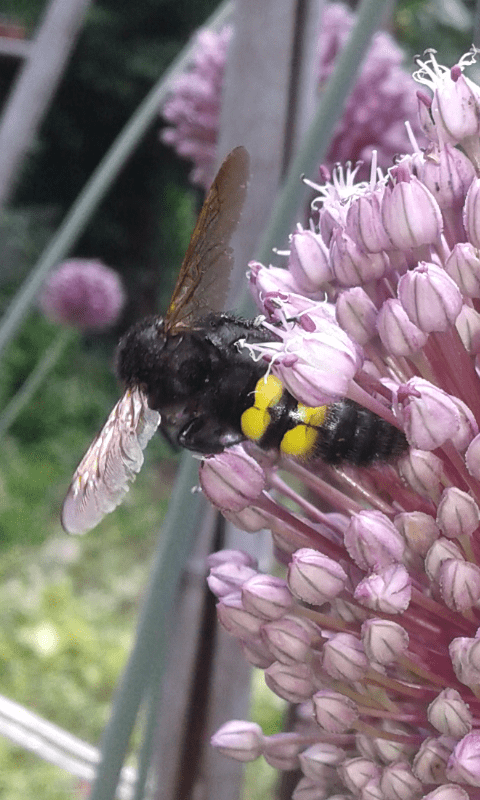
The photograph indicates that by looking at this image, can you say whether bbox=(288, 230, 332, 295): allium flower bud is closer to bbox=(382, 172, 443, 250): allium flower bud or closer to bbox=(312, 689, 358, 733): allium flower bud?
bbox=(382, 172, 443, 250): allium flower bud

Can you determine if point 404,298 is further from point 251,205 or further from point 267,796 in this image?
point 267,796

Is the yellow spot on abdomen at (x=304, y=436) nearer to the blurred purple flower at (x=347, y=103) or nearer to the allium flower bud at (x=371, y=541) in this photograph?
the allium flower bud at (x=371, y=541)

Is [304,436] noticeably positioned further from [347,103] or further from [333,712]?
[347,103]

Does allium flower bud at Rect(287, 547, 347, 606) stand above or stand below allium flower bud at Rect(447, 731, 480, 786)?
above

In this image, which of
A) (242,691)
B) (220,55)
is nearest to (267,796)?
(242,691)

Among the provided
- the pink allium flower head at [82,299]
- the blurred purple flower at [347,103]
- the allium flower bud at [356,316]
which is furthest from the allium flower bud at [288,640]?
the pink allium flower head at [82,299]

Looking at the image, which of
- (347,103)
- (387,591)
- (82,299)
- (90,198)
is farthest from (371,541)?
(82,299)

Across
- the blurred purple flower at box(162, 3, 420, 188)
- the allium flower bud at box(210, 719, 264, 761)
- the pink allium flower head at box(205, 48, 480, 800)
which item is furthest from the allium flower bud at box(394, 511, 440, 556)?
the blurred purple flower at box(162, 3, 420, 188)
